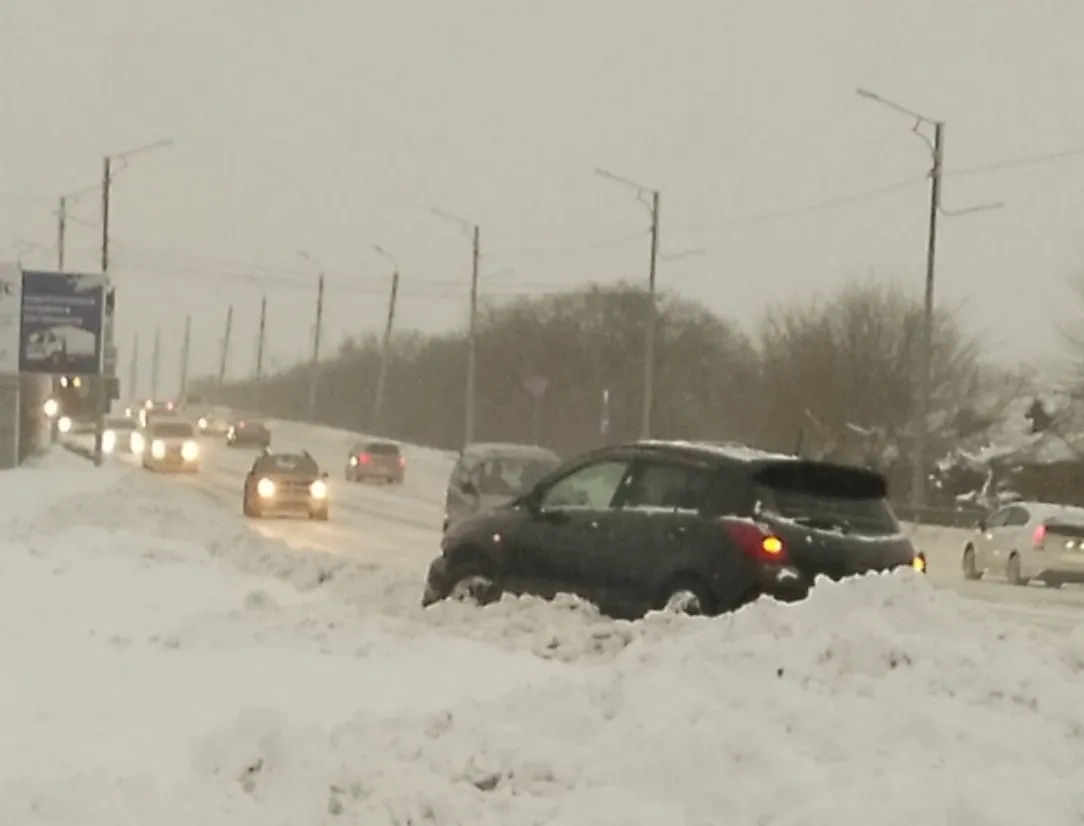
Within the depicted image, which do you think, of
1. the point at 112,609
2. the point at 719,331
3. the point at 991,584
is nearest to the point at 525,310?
the point at 719,331

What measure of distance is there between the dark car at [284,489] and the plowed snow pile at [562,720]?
90.0ft

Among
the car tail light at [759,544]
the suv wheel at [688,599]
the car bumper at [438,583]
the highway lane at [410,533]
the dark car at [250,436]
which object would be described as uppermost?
the car tail light at [759,544]

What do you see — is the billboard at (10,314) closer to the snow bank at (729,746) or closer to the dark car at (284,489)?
Answer: the dark car at (284,489)

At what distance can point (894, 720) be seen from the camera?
6949 millimetres


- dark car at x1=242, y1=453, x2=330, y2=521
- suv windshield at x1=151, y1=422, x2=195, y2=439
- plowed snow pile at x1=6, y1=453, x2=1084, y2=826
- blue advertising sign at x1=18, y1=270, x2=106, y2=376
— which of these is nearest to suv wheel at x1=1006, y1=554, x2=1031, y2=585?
dark car at x1=242, y1=453, x2=330, y2=521

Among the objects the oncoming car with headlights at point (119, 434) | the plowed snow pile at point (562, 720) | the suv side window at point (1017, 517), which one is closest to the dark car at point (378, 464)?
the oncoming car with headlights at point (119, 434)

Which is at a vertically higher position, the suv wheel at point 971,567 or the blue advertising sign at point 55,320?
the blue advertising sign at point 55,320

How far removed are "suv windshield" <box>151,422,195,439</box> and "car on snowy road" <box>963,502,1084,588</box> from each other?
36.8 m

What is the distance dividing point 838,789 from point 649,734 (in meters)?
1.03

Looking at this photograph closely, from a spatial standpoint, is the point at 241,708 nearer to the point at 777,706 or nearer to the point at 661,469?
the point at 777,706

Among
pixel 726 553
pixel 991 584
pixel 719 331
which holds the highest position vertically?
pixel 719 331

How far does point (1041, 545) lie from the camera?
95.0 feet

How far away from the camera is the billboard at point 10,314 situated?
4338cm

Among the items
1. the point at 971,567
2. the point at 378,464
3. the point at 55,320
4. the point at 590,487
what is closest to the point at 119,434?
the point at 378,464
